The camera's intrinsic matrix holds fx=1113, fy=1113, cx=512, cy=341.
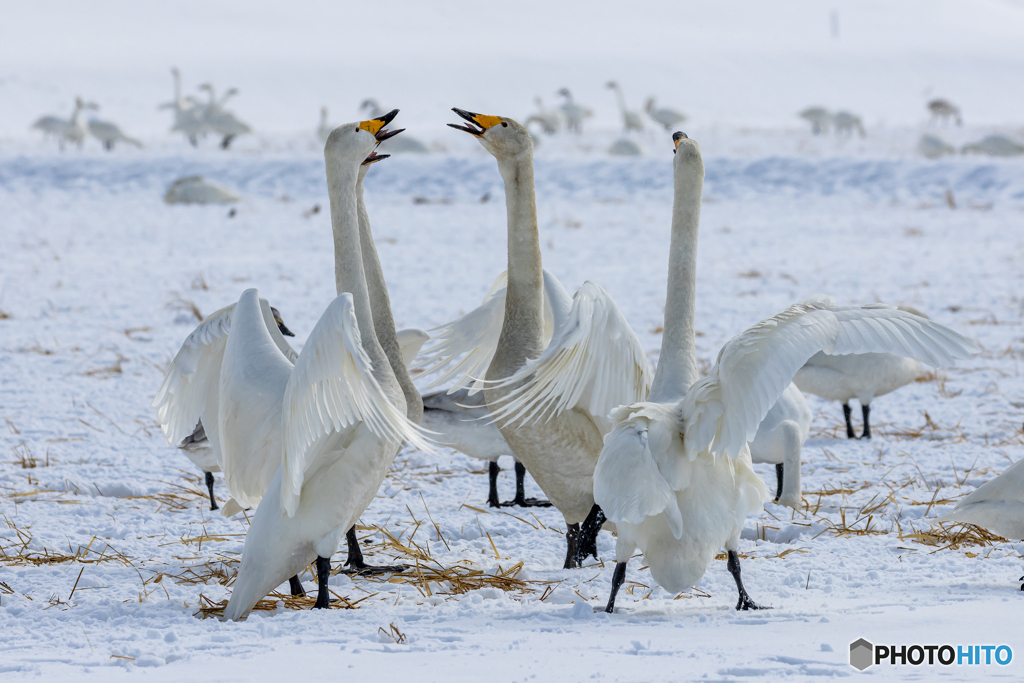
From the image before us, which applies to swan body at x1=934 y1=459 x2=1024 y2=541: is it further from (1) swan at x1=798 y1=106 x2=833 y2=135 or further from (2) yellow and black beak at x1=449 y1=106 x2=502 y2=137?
(1) swan at x1=798 y1=106 x2=833 y2=135

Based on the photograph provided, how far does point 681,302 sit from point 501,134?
989mm

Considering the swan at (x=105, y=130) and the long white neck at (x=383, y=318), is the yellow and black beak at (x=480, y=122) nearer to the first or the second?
the long white neck at (x=383, y=318)

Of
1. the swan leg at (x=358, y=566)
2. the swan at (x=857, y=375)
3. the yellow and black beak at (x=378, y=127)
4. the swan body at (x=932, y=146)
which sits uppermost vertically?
the swan body at (x=932, y=146)

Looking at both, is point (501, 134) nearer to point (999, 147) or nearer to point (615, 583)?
point (615, 583)

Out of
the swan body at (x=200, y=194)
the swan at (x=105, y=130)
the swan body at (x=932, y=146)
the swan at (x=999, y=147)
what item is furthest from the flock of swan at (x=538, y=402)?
the swan at (x=105, y=130)

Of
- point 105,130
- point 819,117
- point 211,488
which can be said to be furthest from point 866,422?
point 819,117

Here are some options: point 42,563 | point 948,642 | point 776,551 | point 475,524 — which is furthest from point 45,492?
point 948,642

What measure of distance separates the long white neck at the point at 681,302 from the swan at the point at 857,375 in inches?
81.3

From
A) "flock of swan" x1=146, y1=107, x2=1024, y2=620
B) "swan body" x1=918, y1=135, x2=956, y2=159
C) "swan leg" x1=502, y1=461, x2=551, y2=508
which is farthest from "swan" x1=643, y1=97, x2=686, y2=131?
"flock of swan" x1=146, y1=107, x2=1024, y2=620

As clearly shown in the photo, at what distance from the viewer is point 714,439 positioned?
3.23 m

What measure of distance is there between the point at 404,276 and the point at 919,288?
185 inches

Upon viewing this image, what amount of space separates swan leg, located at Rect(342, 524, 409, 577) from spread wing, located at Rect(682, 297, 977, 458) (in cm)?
132

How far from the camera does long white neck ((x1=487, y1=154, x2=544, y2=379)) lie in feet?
14.0

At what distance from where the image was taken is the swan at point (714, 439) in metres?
3.15
